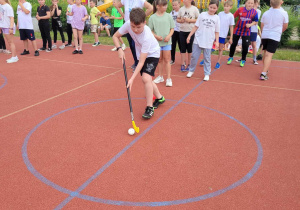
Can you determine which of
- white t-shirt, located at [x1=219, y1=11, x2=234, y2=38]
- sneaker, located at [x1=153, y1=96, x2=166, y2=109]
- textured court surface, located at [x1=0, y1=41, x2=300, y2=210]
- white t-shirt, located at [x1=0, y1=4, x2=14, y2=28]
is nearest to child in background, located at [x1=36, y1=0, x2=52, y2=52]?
white t-shirt, located at [x1=0, y1=4, x2=14, y2=28]

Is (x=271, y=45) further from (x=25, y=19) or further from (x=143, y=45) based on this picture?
(x=25, y=19)

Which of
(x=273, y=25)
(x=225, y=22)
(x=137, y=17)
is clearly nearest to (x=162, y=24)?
(x=137, y=17)

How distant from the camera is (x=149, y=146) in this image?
3492 millimetres

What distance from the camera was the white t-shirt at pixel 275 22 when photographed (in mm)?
6180

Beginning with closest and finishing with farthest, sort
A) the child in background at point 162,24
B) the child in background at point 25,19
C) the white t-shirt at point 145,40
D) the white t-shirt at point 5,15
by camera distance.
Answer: the white t-shirt at point 145,40
the child in background at point 162,24
the white t-shirt at point 5,15
the child in background at point 25,19

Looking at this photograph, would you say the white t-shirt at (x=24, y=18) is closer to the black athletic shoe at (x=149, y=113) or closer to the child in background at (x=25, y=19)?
the child in background at (x=25, y=19)

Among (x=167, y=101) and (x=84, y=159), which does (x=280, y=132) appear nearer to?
(x=167, y=101)

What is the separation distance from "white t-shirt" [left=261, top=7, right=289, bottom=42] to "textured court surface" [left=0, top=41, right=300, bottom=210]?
1.18 metres

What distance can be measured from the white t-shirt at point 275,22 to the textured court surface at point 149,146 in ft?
3.86

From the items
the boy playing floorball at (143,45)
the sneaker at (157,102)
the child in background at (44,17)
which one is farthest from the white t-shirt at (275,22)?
the child in background at (44,17)

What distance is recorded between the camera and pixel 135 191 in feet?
8.69

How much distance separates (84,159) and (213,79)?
440cm

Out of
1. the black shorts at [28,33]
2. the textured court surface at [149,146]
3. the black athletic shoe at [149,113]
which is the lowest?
the textured court surface at [149,146]

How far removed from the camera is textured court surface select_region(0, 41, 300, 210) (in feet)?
8.52
